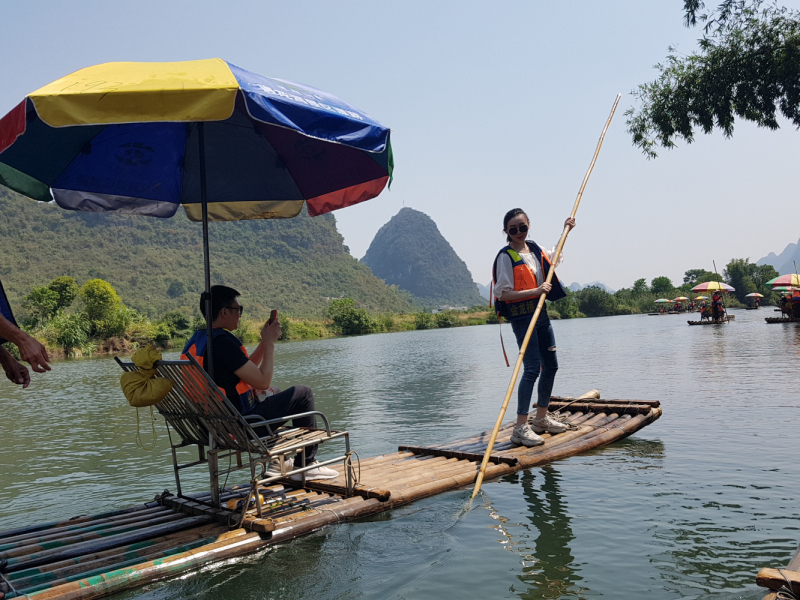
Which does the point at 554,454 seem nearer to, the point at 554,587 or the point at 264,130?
the point at 554,587

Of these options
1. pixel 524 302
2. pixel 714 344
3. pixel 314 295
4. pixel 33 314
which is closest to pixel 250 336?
pixel 33 314

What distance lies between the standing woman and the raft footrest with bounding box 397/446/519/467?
0.73 m

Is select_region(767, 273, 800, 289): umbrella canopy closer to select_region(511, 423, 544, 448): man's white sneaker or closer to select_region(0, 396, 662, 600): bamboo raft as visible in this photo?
select_region(511, 423, 544, 448): man's white sneaker

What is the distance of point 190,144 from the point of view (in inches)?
200

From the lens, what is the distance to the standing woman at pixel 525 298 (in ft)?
20.1

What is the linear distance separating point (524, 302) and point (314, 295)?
396 feet

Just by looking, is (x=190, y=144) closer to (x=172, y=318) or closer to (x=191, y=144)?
(x=191, y=144)

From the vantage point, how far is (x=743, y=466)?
573cm

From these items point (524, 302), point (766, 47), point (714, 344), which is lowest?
point (714, 344)

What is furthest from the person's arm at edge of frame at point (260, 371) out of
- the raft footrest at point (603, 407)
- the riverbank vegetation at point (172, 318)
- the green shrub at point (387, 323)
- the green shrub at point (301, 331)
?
the green shrub at point (387, 323)

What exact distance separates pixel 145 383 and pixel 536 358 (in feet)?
12.3

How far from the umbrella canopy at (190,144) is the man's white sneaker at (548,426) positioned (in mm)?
3284

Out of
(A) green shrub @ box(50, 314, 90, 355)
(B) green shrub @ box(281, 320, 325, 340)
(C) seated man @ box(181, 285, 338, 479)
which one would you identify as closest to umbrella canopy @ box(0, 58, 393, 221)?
(C) seated man @ box(181, 285, 338, 479)

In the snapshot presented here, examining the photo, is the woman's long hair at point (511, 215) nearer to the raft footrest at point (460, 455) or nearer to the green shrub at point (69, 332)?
the raft footrest at point (460, 455)
